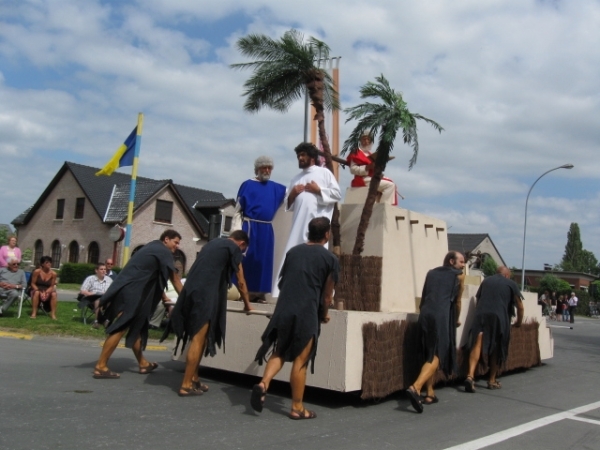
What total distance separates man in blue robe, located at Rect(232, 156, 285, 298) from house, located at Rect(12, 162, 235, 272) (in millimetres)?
33488

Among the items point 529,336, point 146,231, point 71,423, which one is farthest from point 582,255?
point 71,423

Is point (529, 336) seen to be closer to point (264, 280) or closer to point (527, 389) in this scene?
point (527, 389)

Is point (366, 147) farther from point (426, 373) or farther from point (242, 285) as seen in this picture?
point (426, 373)

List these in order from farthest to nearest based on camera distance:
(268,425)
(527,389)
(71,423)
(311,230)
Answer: (527,389) < (311,230) < (268,425) < (71,423)

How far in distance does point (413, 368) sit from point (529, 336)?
4264 mm

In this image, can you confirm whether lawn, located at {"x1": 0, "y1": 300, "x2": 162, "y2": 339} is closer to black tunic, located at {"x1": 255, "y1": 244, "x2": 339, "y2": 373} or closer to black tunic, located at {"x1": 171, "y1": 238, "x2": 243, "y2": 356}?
black tunic, located at {"x1": 171, "y1": 238, "x2": 243, "y2": 356}

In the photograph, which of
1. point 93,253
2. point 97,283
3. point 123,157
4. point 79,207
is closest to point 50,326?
point 97,283

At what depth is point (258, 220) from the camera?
8.63 metres

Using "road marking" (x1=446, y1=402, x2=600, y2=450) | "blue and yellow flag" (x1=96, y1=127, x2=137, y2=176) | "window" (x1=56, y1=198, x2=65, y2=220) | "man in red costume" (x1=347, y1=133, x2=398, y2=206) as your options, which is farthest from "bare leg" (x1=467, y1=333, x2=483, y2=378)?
"window" (x1=56, y1=198, x2=65, y2=220)

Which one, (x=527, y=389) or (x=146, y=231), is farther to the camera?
(x=146, y=231)

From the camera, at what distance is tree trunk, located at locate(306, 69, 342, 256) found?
886cm

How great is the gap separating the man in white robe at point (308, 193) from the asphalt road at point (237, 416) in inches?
73.0

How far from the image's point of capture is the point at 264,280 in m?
8.65

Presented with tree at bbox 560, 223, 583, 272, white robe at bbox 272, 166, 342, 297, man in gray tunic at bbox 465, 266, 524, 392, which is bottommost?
man in gray tunic at bbox 465, 266, 524, 392
